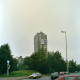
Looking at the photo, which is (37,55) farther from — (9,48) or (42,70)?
(9,48)

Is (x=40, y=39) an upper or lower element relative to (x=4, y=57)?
upper

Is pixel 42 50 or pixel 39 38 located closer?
pixel 42 50

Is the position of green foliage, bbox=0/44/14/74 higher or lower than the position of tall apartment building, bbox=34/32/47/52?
lower

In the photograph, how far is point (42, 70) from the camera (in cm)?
8425

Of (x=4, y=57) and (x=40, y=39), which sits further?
(x=40, y=39)

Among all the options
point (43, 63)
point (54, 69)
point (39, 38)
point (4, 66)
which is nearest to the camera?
point (4, 66)

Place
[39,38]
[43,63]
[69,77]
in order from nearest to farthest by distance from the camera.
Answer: [69,77] < [43,63] < [39,38]

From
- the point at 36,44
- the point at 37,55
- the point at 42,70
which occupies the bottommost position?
the point at 42,70

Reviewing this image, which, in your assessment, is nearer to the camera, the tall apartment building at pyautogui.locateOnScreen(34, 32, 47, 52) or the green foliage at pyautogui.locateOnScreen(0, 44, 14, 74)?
the green foliage at pyautogui.locateOnScreen(0, 44, 14, 74)

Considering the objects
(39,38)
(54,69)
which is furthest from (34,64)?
(39,38)

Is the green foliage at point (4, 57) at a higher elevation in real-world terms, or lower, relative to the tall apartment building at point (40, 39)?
lower

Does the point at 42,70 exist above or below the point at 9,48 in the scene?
below

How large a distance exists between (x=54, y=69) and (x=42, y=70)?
24.2 ft

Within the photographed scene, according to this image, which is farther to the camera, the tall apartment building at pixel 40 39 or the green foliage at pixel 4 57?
the tall apartment building at pixel 40 39
